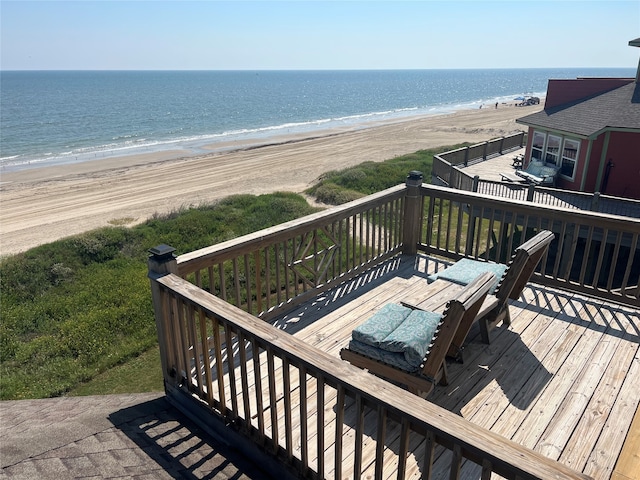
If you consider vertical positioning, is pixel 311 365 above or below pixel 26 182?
above

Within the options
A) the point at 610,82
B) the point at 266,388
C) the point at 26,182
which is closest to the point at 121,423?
the point at 266,388

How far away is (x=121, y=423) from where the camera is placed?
3449 millimetres

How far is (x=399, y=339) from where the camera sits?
3.50 meters

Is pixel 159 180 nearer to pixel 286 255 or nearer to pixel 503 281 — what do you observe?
pixel 286 255

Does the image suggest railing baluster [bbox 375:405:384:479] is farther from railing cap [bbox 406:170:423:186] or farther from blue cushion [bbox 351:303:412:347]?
railing cap [bbox 406:170:423:186]

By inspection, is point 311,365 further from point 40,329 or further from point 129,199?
point 129,199

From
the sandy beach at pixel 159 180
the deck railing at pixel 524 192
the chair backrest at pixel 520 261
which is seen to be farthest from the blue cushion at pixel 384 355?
the sandy beach at pixel 159 180

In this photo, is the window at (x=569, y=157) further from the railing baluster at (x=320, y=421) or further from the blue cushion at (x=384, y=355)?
the railing baluster at (x=320, y=421)

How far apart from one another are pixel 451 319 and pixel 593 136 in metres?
15.2

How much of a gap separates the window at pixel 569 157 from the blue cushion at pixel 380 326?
15.5 m

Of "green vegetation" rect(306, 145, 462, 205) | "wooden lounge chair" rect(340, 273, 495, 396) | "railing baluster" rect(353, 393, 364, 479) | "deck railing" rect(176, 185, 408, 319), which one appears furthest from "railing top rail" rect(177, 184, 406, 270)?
"green vegetation" rect(306, 145, 462, 205)

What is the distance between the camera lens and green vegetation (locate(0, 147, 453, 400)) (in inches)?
276

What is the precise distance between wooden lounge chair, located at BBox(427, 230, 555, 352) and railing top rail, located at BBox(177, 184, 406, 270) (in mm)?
1236

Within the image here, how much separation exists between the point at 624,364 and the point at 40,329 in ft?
29.9
